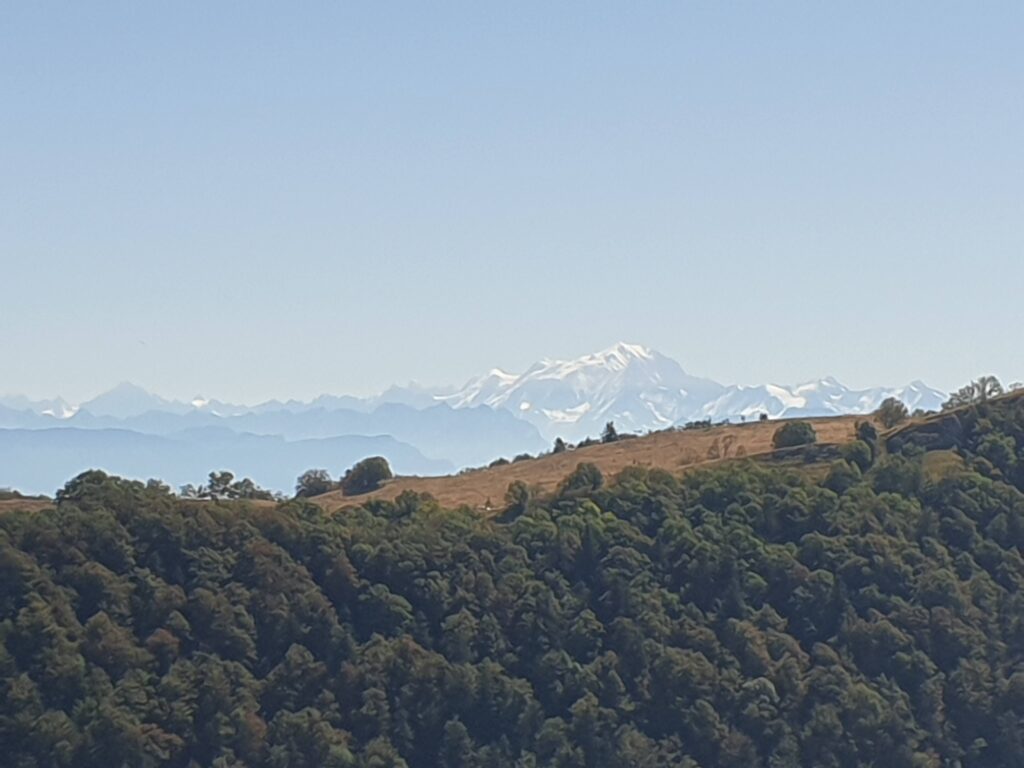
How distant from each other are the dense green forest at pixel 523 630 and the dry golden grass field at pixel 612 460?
7227 millimetres

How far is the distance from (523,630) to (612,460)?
2039cm

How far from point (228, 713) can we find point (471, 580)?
10.1 m

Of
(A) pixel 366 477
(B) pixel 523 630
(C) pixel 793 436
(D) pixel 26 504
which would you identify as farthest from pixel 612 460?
(D) pixel 26 504

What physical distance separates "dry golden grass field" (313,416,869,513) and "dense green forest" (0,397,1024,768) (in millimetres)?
7227

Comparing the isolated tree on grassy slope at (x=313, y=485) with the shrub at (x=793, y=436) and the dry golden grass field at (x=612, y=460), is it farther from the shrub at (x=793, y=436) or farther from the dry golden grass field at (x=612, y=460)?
the shrub at (x=793, y=436)

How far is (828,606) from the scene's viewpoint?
55969mm

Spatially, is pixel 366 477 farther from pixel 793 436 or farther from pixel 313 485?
pixel 793 436

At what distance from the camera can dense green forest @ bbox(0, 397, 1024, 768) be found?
156ft

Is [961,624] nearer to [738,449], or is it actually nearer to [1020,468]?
[1020,468]

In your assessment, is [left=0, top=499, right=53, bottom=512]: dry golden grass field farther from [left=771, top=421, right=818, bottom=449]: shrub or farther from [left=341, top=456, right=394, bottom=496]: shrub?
[left=771, top=421, right=818, bottom=449]: shrub

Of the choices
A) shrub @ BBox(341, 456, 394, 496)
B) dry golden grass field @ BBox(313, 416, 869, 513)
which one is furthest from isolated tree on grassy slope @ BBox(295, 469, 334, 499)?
dry golden grass field @ BBox(313, 416, 869, 513)

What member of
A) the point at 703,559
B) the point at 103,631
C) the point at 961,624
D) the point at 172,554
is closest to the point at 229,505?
the point at 172,554

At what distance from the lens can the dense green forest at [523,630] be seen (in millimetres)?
47625

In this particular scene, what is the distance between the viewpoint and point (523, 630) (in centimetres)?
5322
